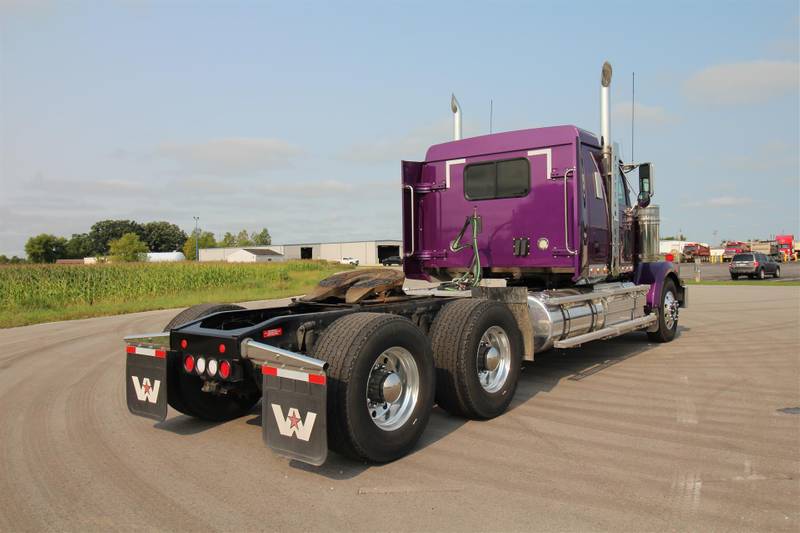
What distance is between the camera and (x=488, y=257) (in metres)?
7.06

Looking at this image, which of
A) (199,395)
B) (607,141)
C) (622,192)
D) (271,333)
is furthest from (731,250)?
(271,333)

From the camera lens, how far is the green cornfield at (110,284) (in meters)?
19.4

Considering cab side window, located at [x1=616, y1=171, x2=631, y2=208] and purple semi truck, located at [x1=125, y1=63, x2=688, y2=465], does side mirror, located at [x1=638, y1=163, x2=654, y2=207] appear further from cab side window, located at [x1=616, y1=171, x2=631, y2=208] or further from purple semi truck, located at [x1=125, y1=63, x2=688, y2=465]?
cab side window, located at [x1=616, y1=171, x2=631, y2=208]

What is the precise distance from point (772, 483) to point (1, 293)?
22.5 m

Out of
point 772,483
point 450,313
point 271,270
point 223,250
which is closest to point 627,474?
point 772,483

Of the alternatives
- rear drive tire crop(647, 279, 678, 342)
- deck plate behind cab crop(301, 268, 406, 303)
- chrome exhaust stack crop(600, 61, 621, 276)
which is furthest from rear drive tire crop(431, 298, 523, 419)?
rear drive tire crop(647, 279, 678, 342)

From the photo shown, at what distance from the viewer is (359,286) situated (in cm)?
519

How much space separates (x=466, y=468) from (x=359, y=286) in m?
1.99

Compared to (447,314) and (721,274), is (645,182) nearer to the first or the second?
(447,314)

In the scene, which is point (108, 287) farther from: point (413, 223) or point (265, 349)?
point (265, 349)

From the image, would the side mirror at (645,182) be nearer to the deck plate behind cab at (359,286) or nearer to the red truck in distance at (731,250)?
the deck plate behind cab at (359,286)

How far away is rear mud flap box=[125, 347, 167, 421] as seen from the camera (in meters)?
4.27

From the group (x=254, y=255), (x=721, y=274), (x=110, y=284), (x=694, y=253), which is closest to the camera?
(x=110, y=284)

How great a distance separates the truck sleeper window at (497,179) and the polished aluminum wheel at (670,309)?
3.86 metres
